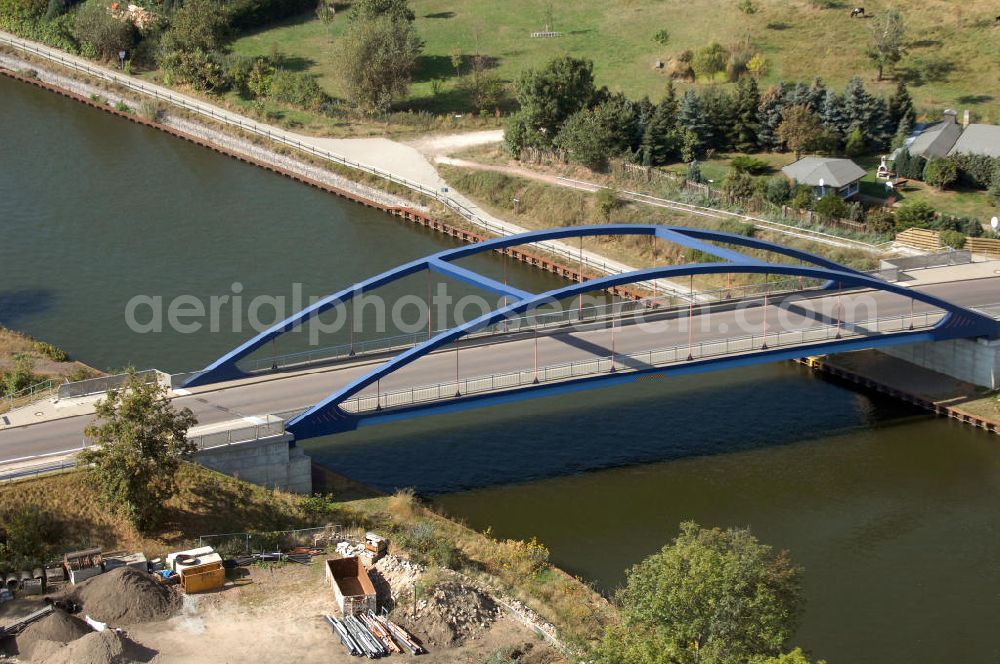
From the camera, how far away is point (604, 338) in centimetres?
5488

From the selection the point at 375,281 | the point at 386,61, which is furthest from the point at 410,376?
the point at 386,61

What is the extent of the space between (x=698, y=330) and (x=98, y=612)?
1117 inches

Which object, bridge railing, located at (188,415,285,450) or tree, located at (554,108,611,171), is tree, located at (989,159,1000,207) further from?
bridge railing, located at (188,415,285,450)

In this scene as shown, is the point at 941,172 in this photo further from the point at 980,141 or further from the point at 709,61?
the point at 709,61

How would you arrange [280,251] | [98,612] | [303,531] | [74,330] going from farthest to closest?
[280,251]
[74,330]
[303,531]
[98,612]

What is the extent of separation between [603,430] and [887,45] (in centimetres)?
5194

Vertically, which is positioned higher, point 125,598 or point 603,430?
point 125,598

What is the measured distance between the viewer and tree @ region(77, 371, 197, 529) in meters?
41.4

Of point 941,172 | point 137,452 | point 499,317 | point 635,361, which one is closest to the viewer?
point 137,452

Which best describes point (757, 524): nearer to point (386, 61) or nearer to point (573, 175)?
point (573, 175)

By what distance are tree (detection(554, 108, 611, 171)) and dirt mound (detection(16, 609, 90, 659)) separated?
171ft

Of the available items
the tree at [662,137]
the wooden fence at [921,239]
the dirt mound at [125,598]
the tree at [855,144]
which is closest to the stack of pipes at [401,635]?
the dirt mound at [125,598]

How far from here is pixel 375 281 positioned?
52.2m

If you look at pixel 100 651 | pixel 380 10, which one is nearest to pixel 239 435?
pixel 100 651
